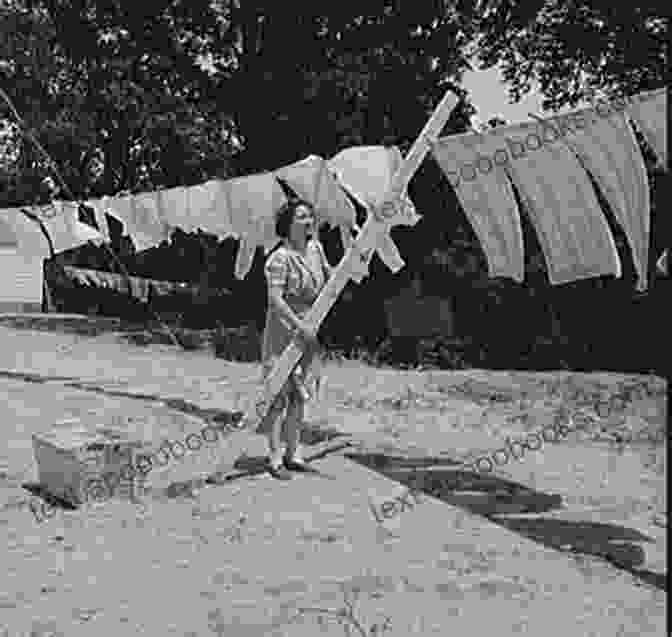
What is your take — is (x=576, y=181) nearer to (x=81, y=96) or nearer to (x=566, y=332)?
(x=566, y=332)

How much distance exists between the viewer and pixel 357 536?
182 inches

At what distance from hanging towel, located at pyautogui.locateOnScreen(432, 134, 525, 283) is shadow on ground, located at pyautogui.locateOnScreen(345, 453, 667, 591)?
1.44m

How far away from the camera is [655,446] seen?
7352 millimetres

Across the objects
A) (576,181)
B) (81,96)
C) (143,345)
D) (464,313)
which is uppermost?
(81,96)

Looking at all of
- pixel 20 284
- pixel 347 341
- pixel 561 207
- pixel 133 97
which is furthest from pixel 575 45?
pixel 20 284

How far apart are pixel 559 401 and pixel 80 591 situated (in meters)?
6.84

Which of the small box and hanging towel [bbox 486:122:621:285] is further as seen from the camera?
the small box

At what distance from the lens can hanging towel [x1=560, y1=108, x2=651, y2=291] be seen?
4.48 m

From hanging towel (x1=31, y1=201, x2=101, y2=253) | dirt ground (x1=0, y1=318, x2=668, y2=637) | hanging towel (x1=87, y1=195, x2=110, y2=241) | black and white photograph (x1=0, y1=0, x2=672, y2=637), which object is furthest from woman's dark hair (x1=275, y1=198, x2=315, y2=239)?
hanging towel (x1=31, y1=201, x2=101, y2=253)

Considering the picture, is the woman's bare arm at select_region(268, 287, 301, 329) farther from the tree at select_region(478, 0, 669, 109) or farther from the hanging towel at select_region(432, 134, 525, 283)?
the tree at select_region(478, 0, 669, 109)

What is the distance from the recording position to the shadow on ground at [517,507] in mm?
4441

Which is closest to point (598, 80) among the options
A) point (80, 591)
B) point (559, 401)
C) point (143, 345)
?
point (559, 401)

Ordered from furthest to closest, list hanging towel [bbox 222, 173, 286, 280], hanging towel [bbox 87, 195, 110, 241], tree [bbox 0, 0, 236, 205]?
tree [bbox 0, 0, 236, 205], hanging towel [bbox 87, 195, 110, 241], hanging towel [bbox 222, 173, 286, 280]

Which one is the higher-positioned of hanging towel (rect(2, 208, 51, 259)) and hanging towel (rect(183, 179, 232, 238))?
hanging towel (rect(183, 179, 232, 238))
